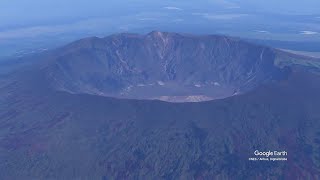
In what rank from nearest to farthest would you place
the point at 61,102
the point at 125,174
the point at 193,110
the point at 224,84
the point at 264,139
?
the point at 125,174
the point at 264,139
the point at 193,110
the point at 61,102
the point at 224,84

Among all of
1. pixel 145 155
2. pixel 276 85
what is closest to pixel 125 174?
pixel 145 155

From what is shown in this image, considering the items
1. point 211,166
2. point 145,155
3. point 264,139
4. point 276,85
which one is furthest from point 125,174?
point 276,85

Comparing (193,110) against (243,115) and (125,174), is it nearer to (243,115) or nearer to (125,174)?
(243,115)

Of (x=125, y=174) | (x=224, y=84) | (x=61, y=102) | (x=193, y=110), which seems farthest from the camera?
(x=224, y=84)

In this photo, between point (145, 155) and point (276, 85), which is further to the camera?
point (276, 85)

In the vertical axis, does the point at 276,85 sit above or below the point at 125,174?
above

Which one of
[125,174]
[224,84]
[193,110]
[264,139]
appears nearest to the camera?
Answer: [125,174]

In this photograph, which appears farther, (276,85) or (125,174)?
(276,85)

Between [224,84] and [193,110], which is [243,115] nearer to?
[193,110]

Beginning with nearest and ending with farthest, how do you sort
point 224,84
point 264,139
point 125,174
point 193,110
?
point 125,174 → point 264,139 → point 193,110 → point 224,84
